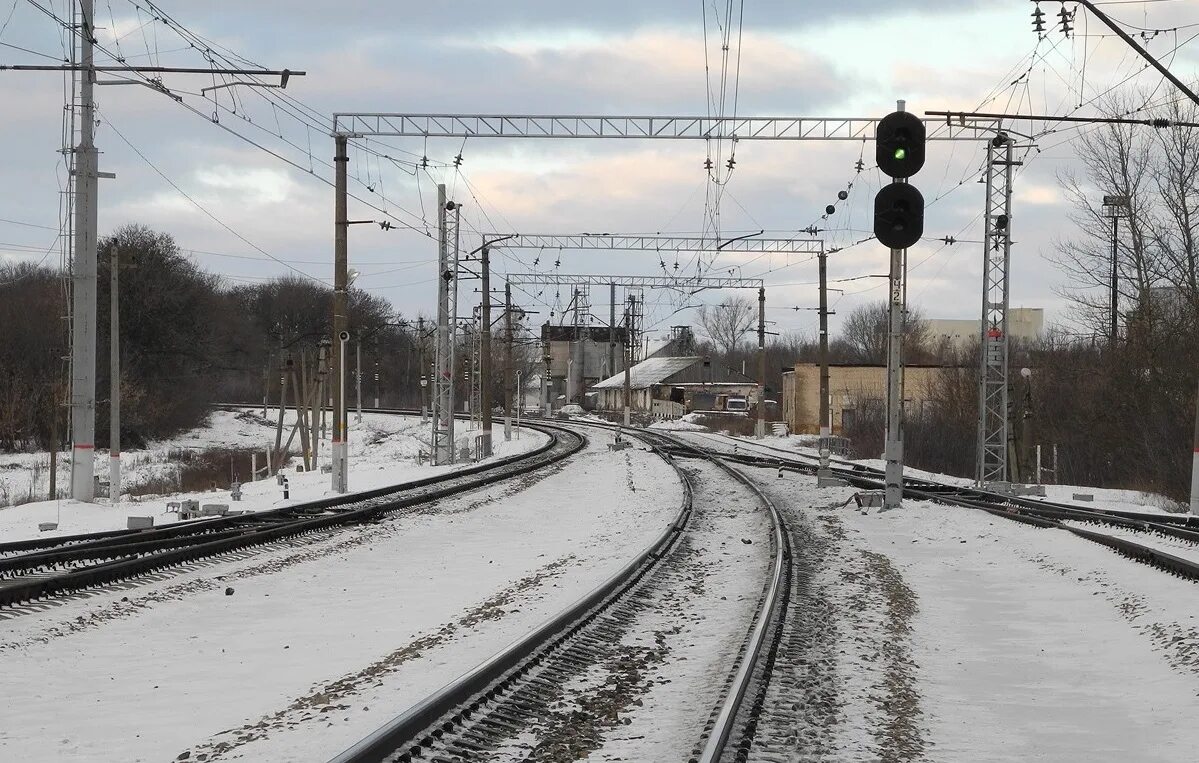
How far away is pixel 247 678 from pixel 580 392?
126m

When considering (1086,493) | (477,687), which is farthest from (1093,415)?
(477,687)

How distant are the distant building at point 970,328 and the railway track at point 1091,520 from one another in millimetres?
78801

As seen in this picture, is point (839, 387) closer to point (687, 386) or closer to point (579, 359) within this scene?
point (687, 386)

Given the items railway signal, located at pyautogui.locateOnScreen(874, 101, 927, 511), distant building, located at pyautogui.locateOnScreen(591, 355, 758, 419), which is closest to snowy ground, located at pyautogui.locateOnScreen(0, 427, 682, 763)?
railway signal, located at pyautogui.locateOnScreen(874, 101, 927, 511)

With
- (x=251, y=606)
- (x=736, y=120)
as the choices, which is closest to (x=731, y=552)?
(x=251, y=606)

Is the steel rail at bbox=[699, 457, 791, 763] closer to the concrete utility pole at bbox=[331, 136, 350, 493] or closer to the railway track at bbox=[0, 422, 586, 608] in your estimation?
the railway track at bbox=[0, 422, 586, 608]

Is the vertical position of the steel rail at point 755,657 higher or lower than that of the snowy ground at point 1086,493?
higher

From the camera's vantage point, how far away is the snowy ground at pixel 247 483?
833 inches

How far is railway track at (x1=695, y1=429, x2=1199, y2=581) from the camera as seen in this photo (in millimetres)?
12938

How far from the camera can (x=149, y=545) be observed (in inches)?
537

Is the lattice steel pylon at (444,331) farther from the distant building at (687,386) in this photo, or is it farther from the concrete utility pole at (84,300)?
the distant building at (687,386)

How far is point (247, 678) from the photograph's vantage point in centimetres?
798

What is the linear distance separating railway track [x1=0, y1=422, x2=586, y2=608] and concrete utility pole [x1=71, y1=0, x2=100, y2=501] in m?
5.65

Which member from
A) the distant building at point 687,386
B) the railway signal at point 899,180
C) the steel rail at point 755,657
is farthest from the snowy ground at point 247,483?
the distant building at point 687,386
